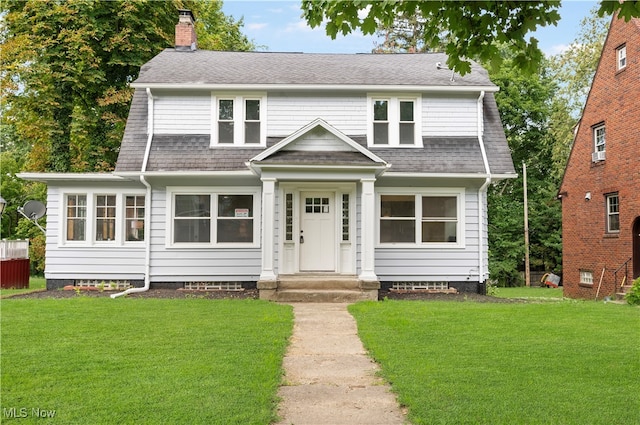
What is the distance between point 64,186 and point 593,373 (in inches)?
517

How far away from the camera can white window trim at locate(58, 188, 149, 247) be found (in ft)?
48.4

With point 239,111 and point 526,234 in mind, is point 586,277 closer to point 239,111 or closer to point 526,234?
point 526,234

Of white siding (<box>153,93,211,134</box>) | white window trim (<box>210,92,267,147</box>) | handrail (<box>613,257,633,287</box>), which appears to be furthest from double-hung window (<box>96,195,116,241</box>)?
handrail (<box>613,257,633,287</box>)

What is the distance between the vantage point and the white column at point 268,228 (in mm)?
12617

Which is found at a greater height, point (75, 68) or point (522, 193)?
point (75, 68)

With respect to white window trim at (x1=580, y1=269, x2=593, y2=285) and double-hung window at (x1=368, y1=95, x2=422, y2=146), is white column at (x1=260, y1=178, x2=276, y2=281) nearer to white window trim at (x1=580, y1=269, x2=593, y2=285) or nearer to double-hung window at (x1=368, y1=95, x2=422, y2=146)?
double-hung window at (x1=368, y1=95, x2=422, y2=146)

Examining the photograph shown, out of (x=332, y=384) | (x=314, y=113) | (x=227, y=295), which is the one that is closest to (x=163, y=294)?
(x=227, y=295)

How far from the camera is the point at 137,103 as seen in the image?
15648 millimetres

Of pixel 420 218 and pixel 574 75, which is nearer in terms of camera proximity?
pixel 420 218

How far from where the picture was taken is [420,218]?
48.0 feet

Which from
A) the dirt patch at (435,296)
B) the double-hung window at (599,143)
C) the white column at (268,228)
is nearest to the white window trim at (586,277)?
the double-hung window at (599,143)

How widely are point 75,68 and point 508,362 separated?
1938 centimetres

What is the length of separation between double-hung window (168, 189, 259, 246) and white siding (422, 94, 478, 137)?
16.4 feet

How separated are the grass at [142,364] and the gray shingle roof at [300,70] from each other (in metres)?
7.03
